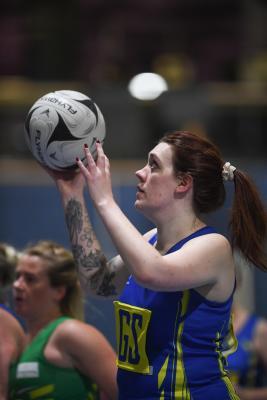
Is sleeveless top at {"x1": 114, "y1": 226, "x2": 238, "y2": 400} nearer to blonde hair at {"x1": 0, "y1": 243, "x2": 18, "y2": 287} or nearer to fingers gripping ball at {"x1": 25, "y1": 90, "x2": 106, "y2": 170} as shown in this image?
fingers gripping ball at {"x1": 25, "y1": 90, "x2": 106, "y2": 170}

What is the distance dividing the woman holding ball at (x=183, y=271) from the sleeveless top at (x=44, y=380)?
65cm

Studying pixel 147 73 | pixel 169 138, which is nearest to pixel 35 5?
pixel 147 73

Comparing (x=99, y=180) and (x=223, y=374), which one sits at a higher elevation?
(x=99, y=180)

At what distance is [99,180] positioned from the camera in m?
2.84

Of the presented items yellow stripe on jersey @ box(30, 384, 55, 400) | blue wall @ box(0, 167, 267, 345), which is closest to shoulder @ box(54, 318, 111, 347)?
yellow stripe on jersey @ box(30, 384, 55, 400)

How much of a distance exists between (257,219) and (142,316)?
0.47 m

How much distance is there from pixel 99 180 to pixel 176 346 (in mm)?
545

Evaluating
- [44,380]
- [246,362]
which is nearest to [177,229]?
[44,380]

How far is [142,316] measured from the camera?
2895 mm

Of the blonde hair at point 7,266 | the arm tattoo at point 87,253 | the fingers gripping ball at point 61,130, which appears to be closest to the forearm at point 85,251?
the arm tattoo at point 87,253

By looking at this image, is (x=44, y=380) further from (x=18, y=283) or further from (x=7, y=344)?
(x=18, y=283)

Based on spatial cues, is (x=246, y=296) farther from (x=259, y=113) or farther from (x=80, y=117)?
(x=80, y=117)

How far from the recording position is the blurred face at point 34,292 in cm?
387

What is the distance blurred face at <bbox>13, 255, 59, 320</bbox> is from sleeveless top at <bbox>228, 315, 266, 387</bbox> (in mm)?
1592
